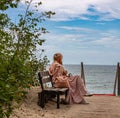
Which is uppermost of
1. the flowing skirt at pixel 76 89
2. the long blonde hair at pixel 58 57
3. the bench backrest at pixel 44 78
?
the long blonde hair at pixel 58 57

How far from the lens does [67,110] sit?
39.2 ft

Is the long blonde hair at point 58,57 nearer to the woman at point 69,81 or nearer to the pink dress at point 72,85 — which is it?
the woman at point 69,81

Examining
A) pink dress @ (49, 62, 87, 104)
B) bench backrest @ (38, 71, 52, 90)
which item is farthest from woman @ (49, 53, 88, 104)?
bench backrest @ (38, 71, 52, 90)

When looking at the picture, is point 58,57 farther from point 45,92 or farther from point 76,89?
point 45,92

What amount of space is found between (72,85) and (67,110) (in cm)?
176

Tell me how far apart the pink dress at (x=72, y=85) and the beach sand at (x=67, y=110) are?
41cm

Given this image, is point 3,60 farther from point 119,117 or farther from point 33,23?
point 33,23

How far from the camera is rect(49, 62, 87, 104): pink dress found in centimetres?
1340

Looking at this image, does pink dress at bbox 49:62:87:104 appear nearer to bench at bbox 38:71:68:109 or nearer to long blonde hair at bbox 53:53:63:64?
long blonde hair at bbox 53:53:63:64

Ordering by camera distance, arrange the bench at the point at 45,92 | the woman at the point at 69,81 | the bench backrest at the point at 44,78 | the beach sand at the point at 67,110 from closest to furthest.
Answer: the beach sand at the point at 67,110 → the bench at the point at 45,92 → the bench backrest at the point at 44,78 → the woman at the point at 69,81

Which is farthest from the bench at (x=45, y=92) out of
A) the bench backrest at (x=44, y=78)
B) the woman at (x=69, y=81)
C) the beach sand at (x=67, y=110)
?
the woman at (x=69, y=81)

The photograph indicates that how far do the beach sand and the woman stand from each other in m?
0.40

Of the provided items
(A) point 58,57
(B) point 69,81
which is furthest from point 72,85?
(A) point 58,57

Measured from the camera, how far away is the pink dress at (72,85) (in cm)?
1340
